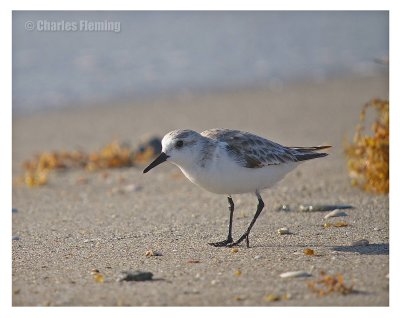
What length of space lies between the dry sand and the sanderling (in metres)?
0.54

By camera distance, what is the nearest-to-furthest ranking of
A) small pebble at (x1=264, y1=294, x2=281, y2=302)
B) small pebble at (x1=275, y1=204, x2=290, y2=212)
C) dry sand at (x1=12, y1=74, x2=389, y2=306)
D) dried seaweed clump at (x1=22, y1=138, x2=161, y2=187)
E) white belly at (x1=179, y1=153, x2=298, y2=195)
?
small pebble at (x1=264, y1=294, x2=281, y2=302) < dry sand at (x1=12, y1=74, x2=389, y2=306) < white belly at (x1=179, y1=153, x2=298, y2=195) < small pebble at (x1=275, y1=204, x2=290, y2=212) < dried seaweed clump at (x1=22, y1=138, x2=161, y2=187)

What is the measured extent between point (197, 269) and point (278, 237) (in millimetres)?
1142

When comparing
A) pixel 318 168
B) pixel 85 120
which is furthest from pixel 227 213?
pixel 85 120

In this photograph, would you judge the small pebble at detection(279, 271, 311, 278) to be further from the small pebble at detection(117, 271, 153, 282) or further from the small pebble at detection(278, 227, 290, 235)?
the small pebble at detection(278, 227, 290, 235)

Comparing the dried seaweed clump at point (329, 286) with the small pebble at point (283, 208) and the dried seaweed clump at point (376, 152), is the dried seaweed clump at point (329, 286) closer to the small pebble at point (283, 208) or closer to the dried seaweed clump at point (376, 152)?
the small pebble at point (283, 208)

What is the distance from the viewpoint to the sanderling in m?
5.77

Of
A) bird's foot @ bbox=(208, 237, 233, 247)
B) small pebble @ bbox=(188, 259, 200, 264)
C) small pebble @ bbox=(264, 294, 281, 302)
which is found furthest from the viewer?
bird's foot @ bbox=(208, 237, 233, 247)

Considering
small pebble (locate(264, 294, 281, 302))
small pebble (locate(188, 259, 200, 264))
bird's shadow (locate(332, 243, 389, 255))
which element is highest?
bird's shadow (locate(332, 243, 389, 255))

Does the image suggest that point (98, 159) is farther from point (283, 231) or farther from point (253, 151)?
point (253, 151)

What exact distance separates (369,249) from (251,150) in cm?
125

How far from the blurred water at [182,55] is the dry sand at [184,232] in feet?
9.09

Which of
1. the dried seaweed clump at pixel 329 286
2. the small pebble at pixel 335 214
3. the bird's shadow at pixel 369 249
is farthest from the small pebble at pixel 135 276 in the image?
the small pebble at pixel 335 214

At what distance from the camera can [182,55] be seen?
663 inches

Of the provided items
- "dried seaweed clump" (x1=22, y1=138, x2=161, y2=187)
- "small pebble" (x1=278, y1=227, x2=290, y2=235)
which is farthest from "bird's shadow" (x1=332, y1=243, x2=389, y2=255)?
"dried seaweed clump" (x1=22, y1=138, x2=161, y2=187)
